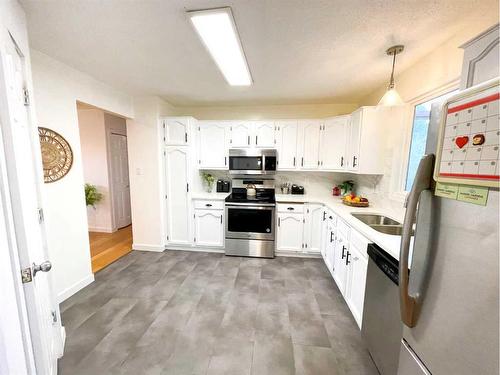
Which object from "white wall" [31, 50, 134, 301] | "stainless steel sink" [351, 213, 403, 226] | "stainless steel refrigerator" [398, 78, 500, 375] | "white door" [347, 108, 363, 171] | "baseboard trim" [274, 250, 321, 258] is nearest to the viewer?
"stainless steel refrigerator" [398, 78, 500, 375]

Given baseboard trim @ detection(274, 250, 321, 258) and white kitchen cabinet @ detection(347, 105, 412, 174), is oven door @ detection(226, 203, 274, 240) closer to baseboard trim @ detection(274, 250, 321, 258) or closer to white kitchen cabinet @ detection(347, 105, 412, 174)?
baseboard trim @ detection(274, 250, 321, 258)

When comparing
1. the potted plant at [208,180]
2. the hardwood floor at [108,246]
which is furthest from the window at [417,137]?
the hardwood floor at [108,246]

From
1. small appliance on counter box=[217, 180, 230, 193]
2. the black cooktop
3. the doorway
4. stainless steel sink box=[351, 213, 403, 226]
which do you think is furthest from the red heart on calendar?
the doorway

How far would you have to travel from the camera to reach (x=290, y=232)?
3152mm

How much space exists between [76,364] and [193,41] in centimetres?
257

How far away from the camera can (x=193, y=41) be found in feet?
5.49

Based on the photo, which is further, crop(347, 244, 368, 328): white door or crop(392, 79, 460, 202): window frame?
crop(392, 79, 460, 202): window frame

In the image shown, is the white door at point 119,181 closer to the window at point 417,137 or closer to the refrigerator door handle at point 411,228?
the refrigerator door handle at point 411,228

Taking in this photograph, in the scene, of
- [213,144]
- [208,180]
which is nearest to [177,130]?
[213,144]

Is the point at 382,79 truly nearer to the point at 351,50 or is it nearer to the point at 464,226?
the point at 351,50

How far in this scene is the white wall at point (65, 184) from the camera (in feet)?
6.39

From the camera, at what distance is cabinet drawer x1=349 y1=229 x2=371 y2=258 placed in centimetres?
163

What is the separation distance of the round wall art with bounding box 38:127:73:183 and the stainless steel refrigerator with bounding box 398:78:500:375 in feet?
9.32

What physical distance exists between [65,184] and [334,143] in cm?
342
